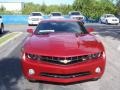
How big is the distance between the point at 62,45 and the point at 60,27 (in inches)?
76.0

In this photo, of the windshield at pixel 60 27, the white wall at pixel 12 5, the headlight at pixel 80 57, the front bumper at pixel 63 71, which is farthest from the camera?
the white wall at pixel 12 5

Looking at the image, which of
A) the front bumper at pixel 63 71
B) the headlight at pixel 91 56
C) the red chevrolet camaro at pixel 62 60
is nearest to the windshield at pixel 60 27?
the red chevrolet camaro at pixel 62 60

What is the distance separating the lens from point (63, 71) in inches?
273

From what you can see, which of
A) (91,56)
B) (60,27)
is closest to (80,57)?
(91,56)

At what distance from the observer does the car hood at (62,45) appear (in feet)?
23.4

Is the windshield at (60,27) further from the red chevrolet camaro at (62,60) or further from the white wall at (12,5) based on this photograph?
the white wall at (12,5)

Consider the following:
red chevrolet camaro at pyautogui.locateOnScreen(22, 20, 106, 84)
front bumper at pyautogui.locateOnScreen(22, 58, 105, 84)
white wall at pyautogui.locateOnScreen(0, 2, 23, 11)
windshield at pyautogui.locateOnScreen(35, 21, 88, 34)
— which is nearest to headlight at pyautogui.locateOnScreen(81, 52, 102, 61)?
red chevrolet camaro at pyautogui.locateOnScreen(22, 20, 106, 84)

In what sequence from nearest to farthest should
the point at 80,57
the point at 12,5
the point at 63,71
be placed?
the point at 63,71 < the point at 80,57 < the point at 12,5

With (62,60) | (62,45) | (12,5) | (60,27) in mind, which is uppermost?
(60,27)

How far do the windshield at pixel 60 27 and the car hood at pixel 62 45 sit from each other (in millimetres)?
683

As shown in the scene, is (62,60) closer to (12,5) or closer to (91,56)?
(91,56)

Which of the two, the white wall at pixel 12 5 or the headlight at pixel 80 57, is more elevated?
the headlight at pixel 80 57

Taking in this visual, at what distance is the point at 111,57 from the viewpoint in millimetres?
11406

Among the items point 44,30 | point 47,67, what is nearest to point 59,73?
point 47,67
